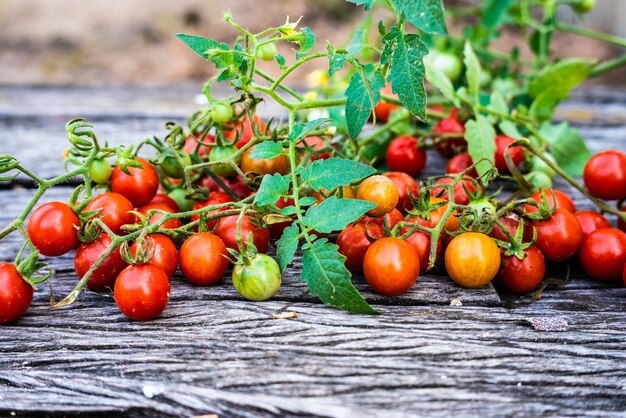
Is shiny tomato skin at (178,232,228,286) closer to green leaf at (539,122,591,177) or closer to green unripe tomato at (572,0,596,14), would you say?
green leaf at (539,122,591,177)

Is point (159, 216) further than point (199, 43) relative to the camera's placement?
Yes

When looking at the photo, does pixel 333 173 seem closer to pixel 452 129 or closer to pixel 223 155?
pixel 223 155

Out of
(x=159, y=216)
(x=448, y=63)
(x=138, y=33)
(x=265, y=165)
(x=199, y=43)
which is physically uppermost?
(x=138, y=33)

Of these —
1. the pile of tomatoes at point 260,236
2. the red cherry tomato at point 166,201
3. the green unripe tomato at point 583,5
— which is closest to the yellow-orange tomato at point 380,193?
the pile of tomatoes at point 260,236

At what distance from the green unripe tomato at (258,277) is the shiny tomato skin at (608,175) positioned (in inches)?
30.1

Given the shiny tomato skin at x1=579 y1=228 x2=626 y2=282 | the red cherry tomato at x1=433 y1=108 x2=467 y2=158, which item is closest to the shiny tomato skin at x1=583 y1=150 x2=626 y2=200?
the shiny tomato skin at x1=579 y1=228 x2=626 y2=282

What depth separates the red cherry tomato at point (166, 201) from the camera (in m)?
1.45

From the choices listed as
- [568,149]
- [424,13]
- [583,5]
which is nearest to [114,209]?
[424,13]

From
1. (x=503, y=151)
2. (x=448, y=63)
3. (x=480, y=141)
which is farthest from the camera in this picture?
(x=448, y=63)

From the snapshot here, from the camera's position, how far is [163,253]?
51.2 inches

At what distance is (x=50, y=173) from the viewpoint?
1947 millimetres

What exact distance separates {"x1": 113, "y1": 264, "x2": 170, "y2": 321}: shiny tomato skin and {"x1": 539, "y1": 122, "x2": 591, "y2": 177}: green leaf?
118 centimetres

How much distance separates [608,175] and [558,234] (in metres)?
0.25

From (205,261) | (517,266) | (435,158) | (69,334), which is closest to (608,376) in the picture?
(517,266)
